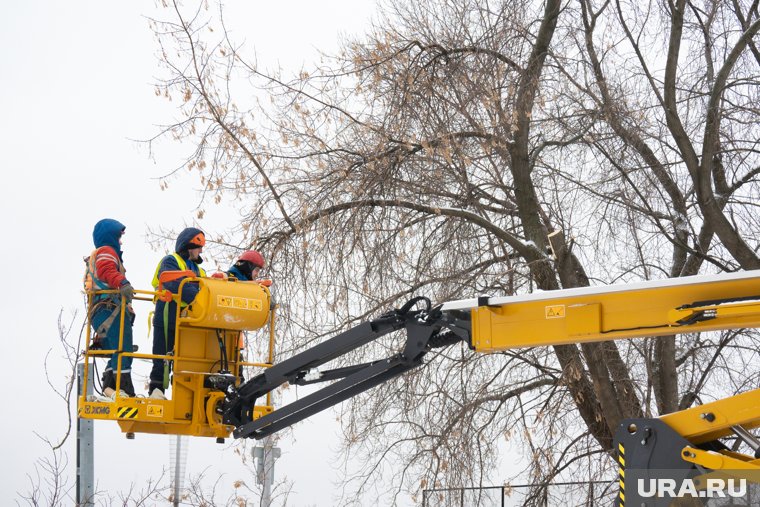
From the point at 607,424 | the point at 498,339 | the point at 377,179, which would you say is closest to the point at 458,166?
the point at 377,179

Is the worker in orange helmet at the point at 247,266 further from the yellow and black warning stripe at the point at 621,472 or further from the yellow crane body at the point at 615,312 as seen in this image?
the yellow and black warning stripe at the point at 621,472

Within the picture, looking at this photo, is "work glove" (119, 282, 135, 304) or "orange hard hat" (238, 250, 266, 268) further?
"orange hard hat" (238, 250, 266, 268)

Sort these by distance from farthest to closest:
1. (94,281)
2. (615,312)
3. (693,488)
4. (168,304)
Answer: (168,304), (94,281), (615,312), (693,488)

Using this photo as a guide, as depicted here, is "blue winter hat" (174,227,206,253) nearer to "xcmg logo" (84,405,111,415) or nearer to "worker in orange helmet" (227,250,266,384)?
"worker in orange helmet" (227,250,266,384)

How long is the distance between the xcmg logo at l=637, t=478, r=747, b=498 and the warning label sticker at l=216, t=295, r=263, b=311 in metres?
3.56

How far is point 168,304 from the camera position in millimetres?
8406

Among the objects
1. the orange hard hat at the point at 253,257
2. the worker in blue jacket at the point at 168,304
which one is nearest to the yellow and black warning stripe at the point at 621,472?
the worker in blue jacket at the point at 168,304

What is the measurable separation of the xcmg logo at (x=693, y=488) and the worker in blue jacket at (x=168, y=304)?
386 centimetres

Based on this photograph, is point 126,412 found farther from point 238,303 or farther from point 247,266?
point 247,266

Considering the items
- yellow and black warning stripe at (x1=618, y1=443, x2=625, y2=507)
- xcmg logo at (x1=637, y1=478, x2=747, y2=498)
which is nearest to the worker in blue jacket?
yellow and black warning stripe at (x1=618, y1=443, x2=625, y2=507)

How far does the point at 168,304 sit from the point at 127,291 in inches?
18.2

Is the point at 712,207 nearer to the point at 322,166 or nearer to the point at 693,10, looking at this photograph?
the point at 693,10

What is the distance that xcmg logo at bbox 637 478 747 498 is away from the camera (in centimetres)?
603

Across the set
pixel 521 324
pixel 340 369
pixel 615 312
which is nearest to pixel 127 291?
pixel 340 369
